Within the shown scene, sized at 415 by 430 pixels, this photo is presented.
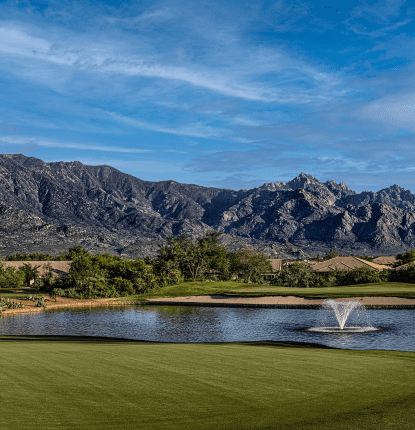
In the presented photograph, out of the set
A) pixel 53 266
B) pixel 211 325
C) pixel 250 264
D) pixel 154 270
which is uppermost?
pixel 250 264

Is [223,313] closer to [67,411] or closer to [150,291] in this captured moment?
[150,291]

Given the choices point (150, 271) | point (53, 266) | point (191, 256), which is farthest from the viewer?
point (53, 266)

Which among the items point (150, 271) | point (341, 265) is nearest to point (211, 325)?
point (150, 271)

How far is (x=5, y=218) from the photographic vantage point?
14738 centimetres

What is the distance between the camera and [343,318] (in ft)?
104

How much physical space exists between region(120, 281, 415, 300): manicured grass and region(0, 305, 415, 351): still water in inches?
262

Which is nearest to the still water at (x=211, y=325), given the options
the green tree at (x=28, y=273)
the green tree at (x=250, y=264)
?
the green tree at (x=250, y=264)

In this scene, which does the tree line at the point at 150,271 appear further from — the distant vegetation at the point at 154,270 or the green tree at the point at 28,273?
the green tree at the point at 28,273

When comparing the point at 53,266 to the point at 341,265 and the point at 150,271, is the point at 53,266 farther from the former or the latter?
the point at 341,265

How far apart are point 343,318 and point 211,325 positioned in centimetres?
991

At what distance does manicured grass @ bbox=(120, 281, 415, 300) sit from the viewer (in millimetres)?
45372

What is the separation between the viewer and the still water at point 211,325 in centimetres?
2543

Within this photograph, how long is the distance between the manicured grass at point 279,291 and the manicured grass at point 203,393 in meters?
34.1

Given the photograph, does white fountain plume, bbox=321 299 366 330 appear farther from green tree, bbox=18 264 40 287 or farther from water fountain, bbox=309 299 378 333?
green tree, bbox=18 264 40 287
